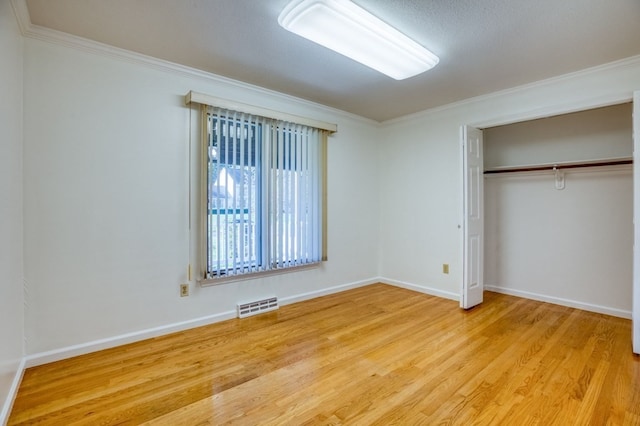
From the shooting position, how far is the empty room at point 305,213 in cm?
189

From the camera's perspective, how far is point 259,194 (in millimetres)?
3203

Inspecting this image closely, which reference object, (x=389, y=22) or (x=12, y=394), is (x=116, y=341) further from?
(x=389, y=22)

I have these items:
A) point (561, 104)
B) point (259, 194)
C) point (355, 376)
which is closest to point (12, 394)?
point (355, 376)

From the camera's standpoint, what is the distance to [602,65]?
2707 mm

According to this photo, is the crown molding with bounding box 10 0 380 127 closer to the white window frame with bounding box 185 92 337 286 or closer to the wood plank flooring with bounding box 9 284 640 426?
the white window frame with bounding box 185 92 337 286

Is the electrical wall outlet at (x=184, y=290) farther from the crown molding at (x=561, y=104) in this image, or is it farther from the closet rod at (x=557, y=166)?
the closet rod at (x=557, y=166)

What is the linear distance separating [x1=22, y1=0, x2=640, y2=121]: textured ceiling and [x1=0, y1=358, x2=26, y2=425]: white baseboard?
225 centimetres

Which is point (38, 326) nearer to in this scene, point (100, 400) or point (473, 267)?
point (100, 400)

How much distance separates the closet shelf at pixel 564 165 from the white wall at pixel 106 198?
316cm

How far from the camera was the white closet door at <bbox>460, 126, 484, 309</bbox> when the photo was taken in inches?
135

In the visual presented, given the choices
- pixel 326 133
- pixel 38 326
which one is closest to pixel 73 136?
pixel 38 326

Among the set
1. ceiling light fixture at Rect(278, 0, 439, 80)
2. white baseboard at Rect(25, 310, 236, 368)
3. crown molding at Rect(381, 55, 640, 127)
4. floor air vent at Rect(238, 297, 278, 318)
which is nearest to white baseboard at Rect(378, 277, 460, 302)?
floor air vent at Rect(238, 297, 278, 318)

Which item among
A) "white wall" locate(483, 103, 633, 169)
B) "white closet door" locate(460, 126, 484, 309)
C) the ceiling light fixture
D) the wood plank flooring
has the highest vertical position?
the ceiling light fixture

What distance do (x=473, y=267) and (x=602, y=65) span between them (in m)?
2.15
